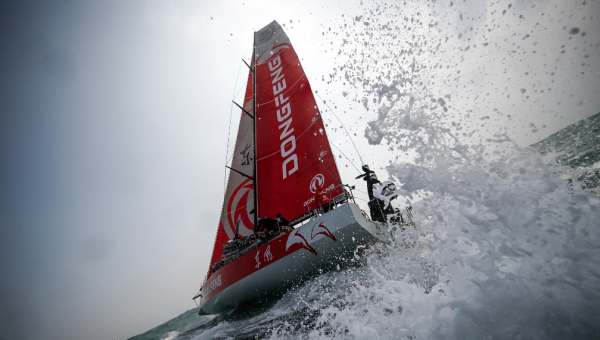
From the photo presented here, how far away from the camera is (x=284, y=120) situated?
24.5ft

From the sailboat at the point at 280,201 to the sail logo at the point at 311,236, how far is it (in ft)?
0.05

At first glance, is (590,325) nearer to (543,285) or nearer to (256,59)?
(543,285)

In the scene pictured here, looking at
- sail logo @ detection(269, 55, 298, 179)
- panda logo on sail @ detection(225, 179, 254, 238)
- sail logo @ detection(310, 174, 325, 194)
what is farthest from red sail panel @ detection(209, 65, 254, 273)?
sail logo @ detection(310, 174, 325, 194)

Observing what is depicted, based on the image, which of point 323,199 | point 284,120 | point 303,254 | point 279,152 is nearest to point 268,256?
point 303,254

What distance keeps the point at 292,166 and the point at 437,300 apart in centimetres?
495

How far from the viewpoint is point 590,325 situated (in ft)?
4.13

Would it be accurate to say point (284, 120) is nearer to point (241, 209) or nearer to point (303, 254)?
point (241, 209)

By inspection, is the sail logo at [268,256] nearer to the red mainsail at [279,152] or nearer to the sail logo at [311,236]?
the sail logo at [311,236]

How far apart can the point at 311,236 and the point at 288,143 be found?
3362 millimetres

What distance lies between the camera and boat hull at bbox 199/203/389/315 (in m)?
4.10

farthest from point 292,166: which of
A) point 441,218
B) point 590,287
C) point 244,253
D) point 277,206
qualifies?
point 590,287

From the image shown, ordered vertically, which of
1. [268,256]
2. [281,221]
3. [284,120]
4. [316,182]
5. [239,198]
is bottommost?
[268,256]

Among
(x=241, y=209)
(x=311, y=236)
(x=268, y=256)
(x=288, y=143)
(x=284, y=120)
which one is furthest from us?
(x=241, y=209)

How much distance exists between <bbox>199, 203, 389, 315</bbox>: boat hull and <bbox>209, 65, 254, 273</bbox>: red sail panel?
255 cm
